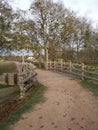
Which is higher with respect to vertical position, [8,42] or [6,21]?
[6,21]

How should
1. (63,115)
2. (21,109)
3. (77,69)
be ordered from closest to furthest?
1. (63,115)
2. (21,109)
3. (77,69)

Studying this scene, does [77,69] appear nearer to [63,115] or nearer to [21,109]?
[21,109]

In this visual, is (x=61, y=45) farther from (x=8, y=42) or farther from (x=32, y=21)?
(x=8, y=42)

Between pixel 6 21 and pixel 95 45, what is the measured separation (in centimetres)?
3099

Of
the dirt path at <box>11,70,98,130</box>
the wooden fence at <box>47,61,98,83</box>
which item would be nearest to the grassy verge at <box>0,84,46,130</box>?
the dirt path at <box>11,70,98,130</box>

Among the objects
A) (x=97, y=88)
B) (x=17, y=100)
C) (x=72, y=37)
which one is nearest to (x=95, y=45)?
(x=72, y=37)

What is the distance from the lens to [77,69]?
22.9 metres

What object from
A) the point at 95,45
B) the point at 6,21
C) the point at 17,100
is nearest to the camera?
the point at 17,100

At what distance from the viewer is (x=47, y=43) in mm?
42344

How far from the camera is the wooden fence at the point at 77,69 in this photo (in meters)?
19.8

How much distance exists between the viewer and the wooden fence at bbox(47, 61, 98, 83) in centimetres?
1985

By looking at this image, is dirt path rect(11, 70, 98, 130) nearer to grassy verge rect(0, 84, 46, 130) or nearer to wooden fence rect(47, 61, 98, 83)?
grassy verge rect(0, 84, 46, 130)

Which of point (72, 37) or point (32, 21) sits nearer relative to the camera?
point (32, 21)

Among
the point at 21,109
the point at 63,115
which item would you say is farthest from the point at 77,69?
the point at 63,115
